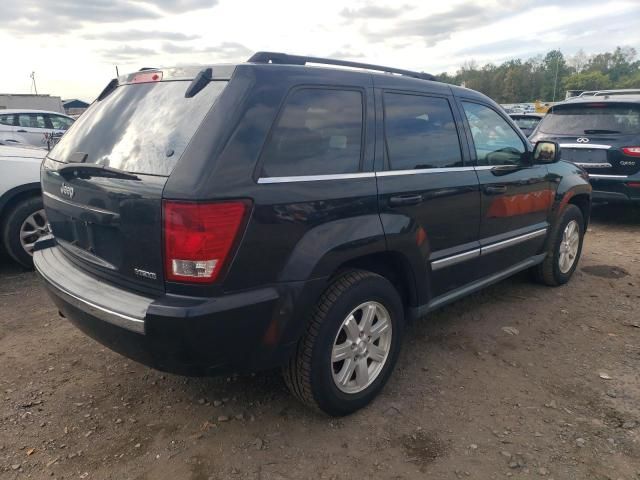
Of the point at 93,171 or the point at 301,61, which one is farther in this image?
the point at 301,61

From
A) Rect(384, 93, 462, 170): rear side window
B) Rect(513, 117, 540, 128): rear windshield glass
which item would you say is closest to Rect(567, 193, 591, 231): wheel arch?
Rect(384, 93, 462, 170): rear side window

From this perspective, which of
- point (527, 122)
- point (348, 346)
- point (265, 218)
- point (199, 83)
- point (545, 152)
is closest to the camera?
point (265, 218)

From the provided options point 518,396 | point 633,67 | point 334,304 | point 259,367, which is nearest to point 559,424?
point 518,396

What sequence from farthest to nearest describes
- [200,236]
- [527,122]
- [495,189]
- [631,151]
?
1. [527,122]
2. [631,151]
3. [495,189]
4. [200,236]

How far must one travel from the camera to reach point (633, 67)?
87.6 m

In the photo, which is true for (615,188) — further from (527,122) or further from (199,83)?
(527,122)

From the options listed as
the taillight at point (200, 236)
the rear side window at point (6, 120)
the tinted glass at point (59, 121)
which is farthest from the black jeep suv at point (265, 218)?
the tinted glass at point (59, 121)

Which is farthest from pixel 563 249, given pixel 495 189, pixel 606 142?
pixel 606 142

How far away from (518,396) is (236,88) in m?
2.38

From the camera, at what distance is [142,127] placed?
254 cm

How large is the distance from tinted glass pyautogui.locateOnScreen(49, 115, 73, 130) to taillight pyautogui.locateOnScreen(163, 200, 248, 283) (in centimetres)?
1390

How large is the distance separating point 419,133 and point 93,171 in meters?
1.88

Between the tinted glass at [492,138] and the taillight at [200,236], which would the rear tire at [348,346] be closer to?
the taillight at [200,236]

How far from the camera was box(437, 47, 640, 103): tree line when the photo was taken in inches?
3012
